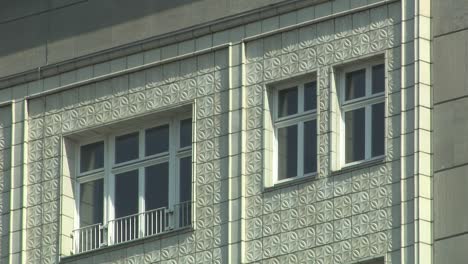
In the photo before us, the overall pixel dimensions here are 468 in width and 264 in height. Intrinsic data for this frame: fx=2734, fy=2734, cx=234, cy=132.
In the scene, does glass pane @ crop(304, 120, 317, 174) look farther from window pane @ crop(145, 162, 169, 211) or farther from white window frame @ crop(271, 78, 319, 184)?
window pane @ crop(145, 162, 169, 211)

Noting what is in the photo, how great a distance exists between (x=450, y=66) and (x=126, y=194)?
669cm

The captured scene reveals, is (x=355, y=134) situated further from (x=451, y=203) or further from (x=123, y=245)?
(x=123, y=245)

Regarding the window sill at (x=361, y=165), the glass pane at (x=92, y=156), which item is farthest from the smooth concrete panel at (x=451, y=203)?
the glass pane at (x=92, y=156)

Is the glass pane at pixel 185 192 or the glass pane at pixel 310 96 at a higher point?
the glass pane at pixel 310 96

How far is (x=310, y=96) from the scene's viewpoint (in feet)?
143

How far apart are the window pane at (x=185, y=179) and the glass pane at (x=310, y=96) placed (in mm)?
2409

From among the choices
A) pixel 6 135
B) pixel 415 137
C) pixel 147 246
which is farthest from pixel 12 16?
pixel 415 137

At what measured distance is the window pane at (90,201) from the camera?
151 ft

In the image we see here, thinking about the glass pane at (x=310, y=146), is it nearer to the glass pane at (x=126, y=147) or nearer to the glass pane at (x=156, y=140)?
the glass pane at (x=156, y=140)

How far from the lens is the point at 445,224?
41.1 metres

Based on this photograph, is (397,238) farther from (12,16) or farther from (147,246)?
(12,16)

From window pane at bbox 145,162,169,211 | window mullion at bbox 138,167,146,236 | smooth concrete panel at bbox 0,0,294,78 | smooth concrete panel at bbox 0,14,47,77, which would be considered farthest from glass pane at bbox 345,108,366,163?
A: smooth concrete panel at bbox 0,14,47,77

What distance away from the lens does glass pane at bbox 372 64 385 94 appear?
4278 centimetres

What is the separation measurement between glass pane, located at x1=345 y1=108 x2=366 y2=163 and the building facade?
0.10 feet
